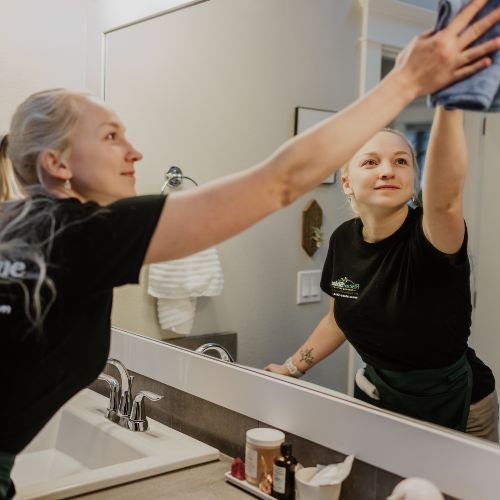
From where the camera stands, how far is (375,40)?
1.23 meters

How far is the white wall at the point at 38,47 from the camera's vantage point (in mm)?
1961

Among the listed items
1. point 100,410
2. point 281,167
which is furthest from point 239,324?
point 281,167

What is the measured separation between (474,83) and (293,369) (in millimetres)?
737

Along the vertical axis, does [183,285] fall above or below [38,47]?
below

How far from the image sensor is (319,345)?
4.46 ft

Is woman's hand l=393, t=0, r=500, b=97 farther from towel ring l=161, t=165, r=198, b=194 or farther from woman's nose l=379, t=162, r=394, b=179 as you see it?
towel ring l=161, t=165, r=198, b=194

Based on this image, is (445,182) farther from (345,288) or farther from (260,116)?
(260,116)

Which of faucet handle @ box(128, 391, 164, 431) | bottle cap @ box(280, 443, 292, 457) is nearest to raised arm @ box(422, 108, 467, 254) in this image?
bottle cap @ box(280, 443, 292, 457)

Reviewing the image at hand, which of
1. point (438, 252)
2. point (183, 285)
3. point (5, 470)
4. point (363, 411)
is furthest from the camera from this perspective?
point (183, 285)

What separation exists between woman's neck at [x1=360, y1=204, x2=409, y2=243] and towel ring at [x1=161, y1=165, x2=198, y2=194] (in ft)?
2.25

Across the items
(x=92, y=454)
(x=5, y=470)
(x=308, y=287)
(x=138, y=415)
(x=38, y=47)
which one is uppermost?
(x=38, y=47)

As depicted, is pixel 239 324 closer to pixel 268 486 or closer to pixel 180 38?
pixel 268 486

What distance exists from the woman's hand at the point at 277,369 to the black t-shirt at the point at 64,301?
21.8 inches

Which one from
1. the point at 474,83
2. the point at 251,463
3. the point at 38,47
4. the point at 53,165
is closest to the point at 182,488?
the point at 251,463
